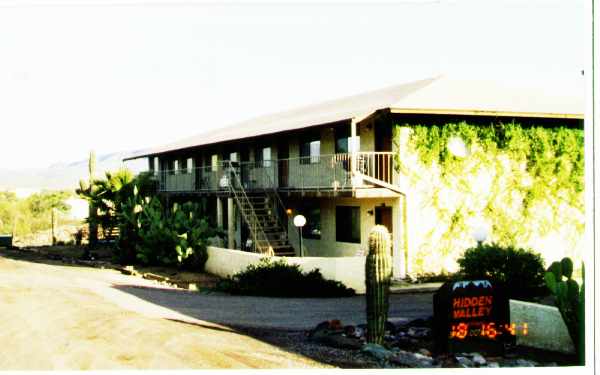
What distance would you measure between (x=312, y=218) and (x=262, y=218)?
1.82m

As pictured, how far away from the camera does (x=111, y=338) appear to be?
10742 mm

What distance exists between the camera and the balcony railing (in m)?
18.0

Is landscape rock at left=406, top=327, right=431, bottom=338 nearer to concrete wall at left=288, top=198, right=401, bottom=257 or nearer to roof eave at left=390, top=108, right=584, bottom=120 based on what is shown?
concrete wall at left=288, top=198, right=401, bottom=257

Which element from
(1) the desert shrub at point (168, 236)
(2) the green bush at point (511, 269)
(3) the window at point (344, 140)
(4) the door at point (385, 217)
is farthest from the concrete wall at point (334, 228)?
(2) the green bush at point (511, 269)

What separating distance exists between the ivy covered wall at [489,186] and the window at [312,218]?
4.42 m

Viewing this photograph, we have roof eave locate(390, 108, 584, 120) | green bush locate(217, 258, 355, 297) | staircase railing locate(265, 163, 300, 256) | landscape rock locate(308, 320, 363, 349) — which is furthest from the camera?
staircase railing locate(265, 163, 300, 256)

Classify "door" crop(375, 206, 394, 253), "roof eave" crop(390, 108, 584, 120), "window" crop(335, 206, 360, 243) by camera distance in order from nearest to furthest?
"roof eave" crop(390, 108, 584, 120), "door" crop(375, 206, 394, 253), "window" crop(335, 206, 360, 243)

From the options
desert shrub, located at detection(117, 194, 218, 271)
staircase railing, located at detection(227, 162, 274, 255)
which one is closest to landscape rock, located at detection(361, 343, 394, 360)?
staircase railing, located at detection(227, 162, 274, 255)

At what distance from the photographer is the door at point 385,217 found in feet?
61.4

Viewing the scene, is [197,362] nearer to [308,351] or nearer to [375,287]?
[308,351]

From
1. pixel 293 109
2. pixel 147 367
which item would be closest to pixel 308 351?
pixel 147 367

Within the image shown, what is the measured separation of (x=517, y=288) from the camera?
12734 mm

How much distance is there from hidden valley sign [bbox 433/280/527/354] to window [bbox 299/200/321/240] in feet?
39.1

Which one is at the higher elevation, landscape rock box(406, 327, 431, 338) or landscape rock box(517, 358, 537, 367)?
landscape rock box(406, 327, 431, 338)
